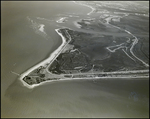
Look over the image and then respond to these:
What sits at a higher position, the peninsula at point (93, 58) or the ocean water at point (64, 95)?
the peninsula at point (93, 58)

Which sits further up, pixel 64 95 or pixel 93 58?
pixel 93 58

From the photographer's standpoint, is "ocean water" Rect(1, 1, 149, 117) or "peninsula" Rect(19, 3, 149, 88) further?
"peninsula" Rect(19, 3, 149, 88)

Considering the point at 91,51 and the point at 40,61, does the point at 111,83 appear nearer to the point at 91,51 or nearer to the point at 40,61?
the point at 91,51

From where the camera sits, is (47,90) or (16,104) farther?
(47,90)

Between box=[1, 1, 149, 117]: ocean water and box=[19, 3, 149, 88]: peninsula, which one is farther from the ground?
box=[19, 3, 149, 88]: peninsula

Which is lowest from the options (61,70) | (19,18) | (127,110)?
(127,110)

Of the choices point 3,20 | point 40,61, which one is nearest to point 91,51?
point 40,61

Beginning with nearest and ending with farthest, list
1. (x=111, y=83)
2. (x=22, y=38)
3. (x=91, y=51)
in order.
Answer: (x=111, y=83)
(x=91, y=51)
(x=22, y=38)

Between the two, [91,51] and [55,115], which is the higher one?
[91,51]

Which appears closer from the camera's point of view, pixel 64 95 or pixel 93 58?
pixel 64 95

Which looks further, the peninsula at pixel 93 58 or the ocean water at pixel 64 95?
the peninsula at pixel 93 58

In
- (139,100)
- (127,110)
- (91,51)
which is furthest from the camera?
(91,51)
